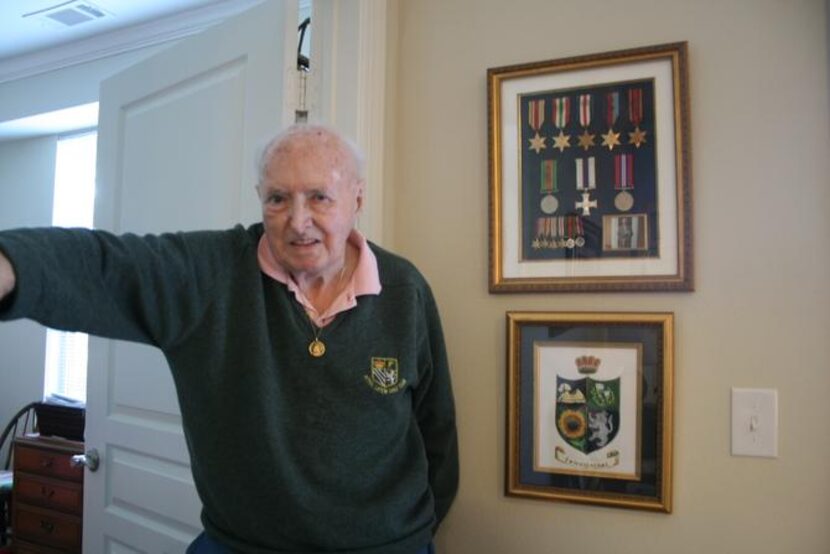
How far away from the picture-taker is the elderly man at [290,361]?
0.93 meters

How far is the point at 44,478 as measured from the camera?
2508 millimetres

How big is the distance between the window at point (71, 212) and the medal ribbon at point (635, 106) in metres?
3.02

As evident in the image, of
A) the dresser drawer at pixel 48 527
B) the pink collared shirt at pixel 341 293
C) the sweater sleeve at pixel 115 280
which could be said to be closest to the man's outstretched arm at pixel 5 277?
the sweater sleeve at pixel 115 280

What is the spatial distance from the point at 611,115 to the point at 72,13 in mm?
2487

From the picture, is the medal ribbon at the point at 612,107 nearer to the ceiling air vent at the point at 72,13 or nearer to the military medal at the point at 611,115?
the military medal at the point at 611,115

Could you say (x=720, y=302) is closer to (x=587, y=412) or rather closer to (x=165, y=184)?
(x=587, y=412)

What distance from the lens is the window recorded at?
10.5 feet

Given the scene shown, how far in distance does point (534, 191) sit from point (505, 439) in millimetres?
554

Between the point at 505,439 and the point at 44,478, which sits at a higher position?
the point at 505,439

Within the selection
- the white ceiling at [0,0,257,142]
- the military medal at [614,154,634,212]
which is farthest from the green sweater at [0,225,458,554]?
the white ceiling at [0,0,257,142]

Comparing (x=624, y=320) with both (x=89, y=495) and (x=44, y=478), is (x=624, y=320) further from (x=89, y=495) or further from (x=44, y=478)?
(x=44, y=478)

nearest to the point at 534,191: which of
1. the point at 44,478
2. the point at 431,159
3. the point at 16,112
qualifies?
the point at 431,159

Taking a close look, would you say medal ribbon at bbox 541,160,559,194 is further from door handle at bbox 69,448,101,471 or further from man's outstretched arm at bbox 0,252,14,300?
door handle at bbox 69,448,101,471

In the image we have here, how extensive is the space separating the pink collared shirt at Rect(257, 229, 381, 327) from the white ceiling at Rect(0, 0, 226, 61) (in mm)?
1917
